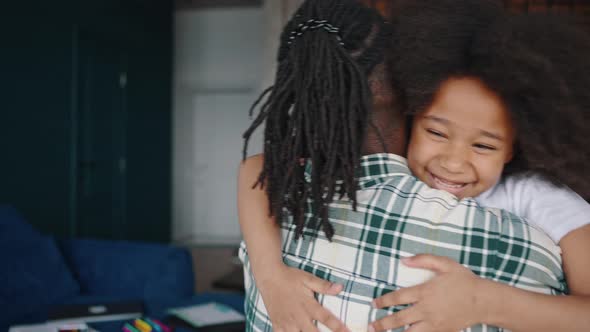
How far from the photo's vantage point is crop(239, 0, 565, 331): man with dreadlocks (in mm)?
601

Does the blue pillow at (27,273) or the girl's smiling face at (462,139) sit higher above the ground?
the girl's smiling face at (462,139)

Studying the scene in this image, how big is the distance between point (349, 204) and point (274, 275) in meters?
0.17

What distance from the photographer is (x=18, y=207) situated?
4188 millimetres

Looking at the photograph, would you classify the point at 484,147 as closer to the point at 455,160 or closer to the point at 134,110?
the point at 455,160

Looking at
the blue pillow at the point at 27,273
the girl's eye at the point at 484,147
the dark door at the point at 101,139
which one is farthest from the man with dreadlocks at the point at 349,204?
the dark door at the point at 101,139

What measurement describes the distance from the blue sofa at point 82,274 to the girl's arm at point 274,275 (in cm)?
152

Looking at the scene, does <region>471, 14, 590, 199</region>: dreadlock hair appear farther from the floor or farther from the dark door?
the dark door

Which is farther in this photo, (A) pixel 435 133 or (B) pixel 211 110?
(B) pixel 211 110

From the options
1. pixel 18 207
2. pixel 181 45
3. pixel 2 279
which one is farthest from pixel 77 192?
pixel 181 45

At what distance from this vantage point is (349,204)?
2.19 feet

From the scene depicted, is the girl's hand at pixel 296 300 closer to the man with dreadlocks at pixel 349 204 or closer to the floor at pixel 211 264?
the man with dreadlocks at pixel 349 204

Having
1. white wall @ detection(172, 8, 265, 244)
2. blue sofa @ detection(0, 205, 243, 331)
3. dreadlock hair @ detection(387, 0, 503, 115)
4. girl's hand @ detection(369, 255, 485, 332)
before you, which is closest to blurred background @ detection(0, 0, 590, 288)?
white wall @ detection(172, 8, 265, 244)

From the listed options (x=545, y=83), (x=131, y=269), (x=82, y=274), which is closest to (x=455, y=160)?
(x=545, y=83)

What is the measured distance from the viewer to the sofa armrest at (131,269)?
2.71 metres
